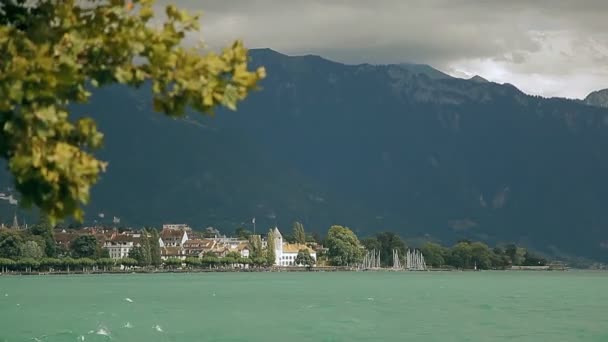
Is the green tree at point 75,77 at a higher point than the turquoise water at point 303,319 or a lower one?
higher

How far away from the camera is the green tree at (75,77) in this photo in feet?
41.3

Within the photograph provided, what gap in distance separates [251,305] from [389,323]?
97.8 ft

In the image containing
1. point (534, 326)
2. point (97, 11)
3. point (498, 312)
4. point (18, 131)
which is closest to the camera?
point (18, 131)

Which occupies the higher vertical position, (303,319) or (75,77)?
(75,77)

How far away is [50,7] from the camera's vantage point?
45.1ft

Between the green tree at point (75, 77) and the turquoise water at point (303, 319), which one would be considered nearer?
the green tree at point (75, 77)

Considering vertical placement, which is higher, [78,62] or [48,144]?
[78,62]

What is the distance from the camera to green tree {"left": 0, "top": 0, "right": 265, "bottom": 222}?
12.6 metres

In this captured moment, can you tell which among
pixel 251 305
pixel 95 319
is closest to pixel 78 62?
pixel 95 319

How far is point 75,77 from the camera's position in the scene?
1286cm

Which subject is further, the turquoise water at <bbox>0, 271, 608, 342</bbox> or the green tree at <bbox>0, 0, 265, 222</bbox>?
the turquoise water at <bbox>0, 271, 608, 342</bbox>

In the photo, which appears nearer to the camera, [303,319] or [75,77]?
[75,77]

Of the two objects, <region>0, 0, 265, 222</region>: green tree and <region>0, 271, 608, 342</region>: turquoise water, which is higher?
<region>0, 0, 265, 222</region>: green tree

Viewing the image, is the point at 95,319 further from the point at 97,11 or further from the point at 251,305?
the point at 97,11
